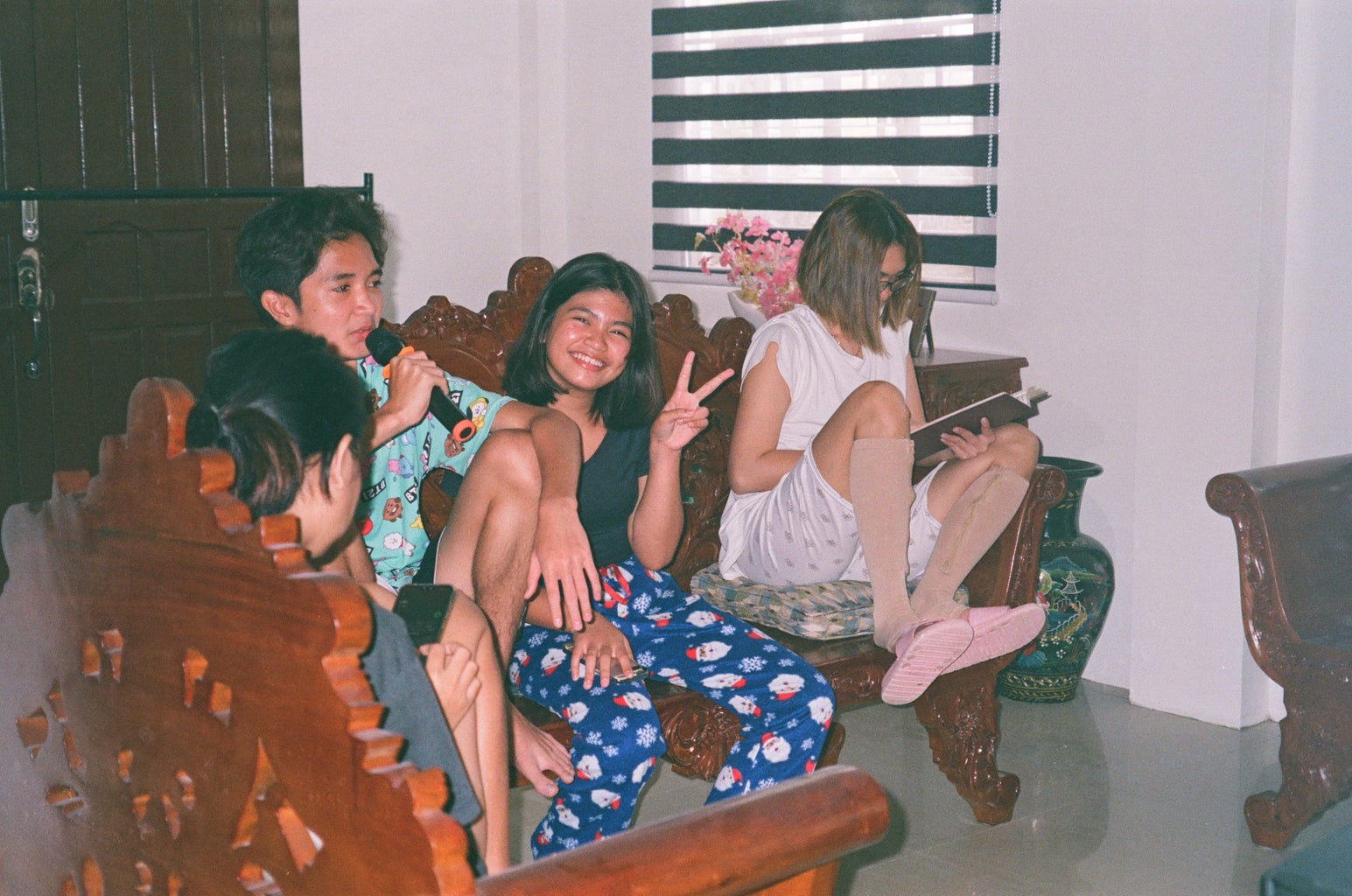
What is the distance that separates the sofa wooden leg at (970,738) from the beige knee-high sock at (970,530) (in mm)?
216

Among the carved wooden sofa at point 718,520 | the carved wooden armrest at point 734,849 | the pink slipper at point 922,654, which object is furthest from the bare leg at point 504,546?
the carved wooden armrest at point 734,849

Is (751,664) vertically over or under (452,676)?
under

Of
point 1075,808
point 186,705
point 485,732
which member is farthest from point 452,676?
point 1075,808

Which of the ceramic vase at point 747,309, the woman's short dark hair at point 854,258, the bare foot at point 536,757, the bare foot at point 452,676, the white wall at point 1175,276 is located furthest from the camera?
the ceramic vase at point 747,309

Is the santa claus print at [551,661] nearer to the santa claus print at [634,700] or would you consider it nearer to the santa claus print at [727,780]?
the santa claus print at [634,700]

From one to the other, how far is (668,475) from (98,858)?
1295 millimetres

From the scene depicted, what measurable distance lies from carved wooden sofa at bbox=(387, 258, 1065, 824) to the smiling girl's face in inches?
12.2

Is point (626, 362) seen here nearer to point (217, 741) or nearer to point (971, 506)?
point (971, 506)

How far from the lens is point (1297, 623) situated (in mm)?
2762

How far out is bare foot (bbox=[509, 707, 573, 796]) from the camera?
2127 mm

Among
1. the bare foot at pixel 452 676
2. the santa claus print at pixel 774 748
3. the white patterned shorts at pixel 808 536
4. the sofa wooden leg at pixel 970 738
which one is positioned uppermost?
the bare foot at pixel 452 676

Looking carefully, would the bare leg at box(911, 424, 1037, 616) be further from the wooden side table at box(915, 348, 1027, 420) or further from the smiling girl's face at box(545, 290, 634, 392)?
the smiling girl's face at box(545, 290, 634, 392)

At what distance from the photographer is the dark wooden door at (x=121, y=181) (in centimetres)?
404

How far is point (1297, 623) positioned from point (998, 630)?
2.07ft
